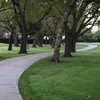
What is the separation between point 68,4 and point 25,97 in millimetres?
11764

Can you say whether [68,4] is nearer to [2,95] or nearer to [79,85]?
[79,85]

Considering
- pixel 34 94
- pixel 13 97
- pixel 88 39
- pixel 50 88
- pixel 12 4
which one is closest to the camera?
pixel 13 97

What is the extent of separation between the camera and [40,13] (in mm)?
28875

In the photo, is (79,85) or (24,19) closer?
(79,85)

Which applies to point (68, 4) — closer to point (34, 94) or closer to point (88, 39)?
point (34, 94)

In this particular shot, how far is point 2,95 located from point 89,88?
2.88 m

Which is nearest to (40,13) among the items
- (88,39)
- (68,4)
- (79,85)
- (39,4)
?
(39,4)

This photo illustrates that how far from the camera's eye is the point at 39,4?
27797 mm

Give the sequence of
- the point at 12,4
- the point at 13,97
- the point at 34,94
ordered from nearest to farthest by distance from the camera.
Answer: the point at 13,97
the point at 34,94
the point at 12,4

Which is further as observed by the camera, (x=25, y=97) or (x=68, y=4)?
(x=68, y=4)

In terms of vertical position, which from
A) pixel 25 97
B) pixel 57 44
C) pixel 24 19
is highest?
pixel 24 19


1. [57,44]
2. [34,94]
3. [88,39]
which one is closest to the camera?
[34,94]

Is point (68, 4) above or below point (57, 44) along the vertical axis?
above

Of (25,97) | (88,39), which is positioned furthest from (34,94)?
(88,39)
